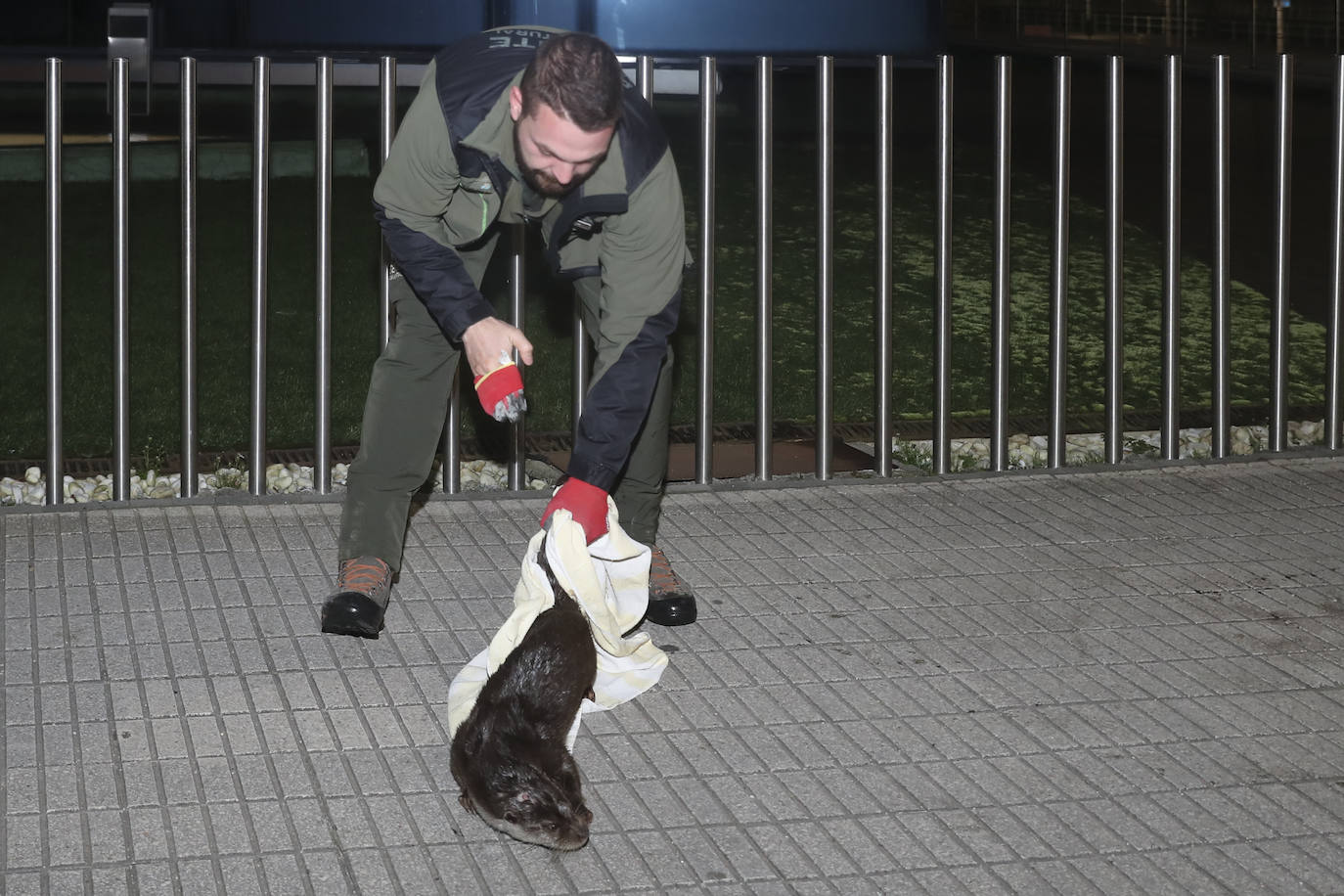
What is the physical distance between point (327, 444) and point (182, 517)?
0.57 m

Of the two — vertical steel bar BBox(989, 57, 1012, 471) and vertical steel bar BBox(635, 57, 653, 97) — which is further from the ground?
vertical steel bar BBox(635, 57, 653, 97)

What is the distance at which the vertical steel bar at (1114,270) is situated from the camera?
6180mm

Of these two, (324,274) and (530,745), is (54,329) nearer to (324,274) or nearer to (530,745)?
(324,274)

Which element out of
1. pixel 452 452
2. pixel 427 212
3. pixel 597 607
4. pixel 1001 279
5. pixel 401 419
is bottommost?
pixel 597 607

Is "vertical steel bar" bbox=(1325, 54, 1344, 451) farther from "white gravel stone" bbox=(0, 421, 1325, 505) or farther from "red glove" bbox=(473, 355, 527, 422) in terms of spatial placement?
"red glove" bbox=(473, 355, 527, 422)

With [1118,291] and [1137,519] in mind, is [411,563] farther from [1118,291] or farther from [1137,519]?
[1118,291]

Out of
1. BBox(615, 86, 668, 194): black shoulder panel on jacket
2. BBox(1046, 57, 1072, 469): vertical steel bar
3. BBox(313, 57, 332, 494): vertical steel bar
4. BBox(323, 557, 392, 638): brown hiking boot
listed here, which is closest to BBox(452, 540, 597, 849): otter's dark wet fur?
BBox(323, 557, 392, 638): brown hiking boot

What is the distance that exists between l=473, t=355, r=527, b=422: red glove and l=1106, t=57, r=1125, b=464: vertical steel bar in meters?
3.06

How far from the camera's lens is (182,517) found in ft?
17.6

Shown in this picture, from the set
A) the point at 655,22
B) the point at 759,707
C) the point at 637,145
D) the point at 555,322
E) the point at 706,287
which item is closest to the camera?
the point at 637,145

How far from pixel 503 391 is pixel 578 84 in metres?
0.71

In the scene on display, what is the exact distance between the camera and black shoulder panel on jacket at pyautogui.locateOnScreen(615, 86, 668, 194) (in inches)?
153

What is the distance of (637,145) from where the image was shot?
12.8 feet

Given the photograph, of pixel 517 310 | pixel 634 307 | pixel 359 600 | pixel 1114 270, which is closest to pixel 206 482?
pixel 517 310
